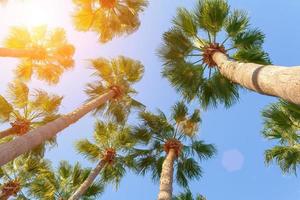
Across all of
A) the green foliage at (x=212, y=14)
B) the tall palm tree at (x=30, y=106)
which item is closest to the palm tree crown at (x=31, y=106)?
the tall palm tree at (x=30, y=106)

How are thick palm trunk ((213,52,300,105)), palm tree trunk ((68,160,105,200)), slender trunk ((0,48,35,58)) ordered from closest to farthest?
1. thick palm trunk ((213,52,300,105))
2. slender trunk ((0,48,35,58))
3. palm tree trunk ((68,160,105,200))

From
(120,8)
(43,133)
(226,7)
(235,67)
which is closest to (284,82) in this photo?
(235,67)

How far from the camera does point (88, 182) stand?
14461 millimetres

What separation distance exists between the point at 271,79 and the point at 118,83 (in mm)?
11265

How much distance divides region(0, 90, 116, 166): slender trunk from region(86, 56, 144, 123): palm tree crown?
313 cm

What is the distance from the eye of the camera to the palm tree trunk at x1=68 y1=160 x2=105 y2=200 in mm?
13622

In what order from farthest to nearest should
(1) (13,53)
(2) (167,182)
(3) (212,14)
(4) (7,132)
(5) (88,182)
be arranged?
1. (5) (88,182)
2. (4) (7,132)
3. (1) (13,53)
4. (3) (212,14)
5. (2) (167,182)

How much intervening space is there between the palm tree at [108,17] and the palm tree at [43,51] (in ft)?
4.13

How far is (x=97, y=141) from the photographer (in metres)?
16.5

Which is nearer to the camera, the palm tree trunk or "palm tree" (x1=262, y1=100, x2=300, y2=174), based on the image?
"palm tree" (x1=262, y1=100, x2=300, y2=174)

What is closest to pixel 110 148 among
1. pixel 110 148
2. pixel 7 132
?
pixel 110 148

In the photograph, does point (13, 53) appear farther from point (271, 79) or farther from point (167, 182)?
point (271, 79)

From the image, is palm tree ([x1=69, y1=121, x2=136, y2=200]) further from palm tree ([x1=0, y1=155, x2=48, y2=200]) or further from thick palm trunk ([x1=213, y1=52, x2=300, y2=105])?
thick palm trunk ([x1=213, y1=52, x2=300, y2=105])

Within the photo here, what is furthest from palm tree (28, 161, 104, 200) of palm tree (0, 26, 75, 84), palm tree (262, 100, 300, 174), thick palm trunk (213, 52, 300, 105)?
thick palm trunk (213, 52, 300, 105)
